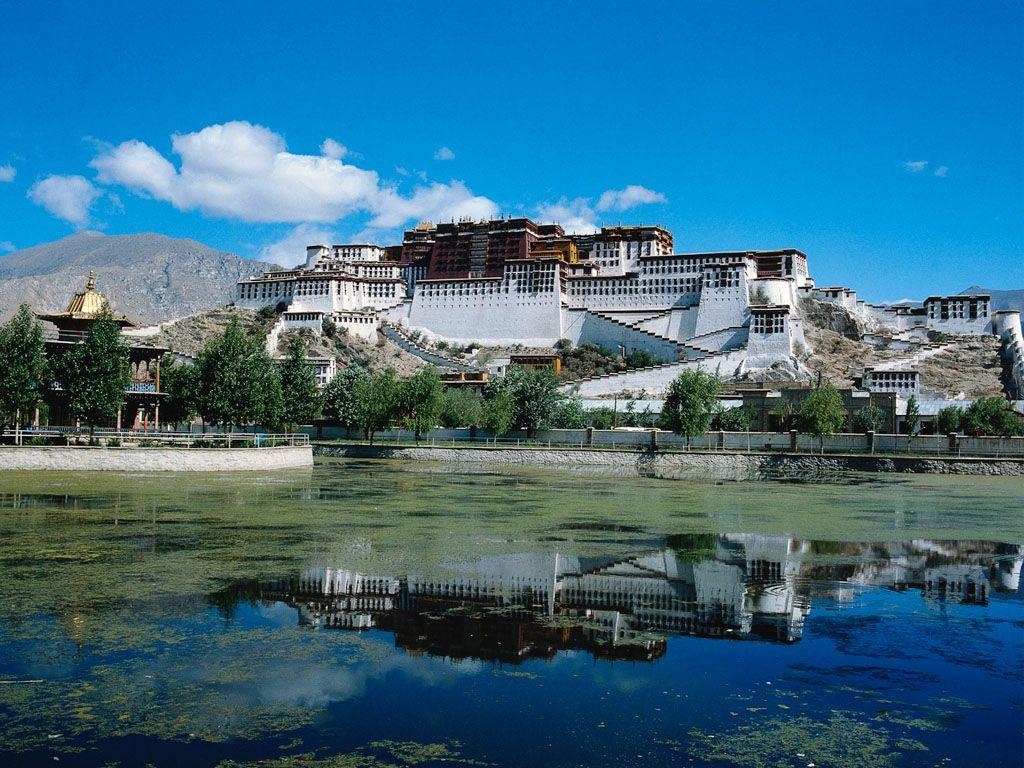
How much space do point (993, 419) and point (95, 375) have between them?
56368 mm

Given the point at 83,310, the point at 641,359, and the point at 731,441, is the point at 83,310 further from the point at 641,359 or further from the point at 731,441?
the point at 641,359

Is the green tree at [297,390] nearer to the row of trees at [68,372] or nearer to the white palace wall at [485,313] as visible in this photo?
the row of trees at [68,372]

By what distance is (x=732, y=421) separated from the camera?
61438 mm

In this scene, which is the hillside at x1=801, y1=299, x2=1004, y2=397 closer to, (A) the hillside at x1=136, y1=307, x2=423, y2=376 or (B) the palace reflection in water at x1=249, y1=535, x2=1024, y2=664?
(A) the hillside at x1=136, y1=307, x2=423, y2=376

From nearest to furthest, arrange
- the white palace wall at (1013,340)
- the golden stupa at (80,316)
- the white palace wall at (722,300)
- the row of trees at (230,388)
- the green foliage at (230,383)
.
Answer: the green foliage at (230,383) < the row of trees at (230,388) < the golden stupa at (80,316) < the white palace wall at (1013,340) < the white palace wall at (722,300)

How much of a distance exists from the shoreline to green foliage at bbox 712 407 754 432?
13.1m

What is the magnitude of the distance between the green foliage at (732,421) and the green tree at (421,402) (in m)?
19.1

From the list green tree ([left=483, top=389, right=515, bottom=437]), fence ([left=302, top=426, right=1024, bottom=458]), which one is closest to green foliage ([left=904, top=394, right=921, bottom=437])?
fence ([left=302, top=426, right=1024, bottom=458])

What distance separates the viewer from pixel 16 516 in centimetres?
1844

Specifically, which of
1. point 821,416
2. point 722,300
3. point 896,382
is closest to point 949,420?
point 896,382

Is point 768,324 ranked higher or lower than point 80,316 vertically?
higher

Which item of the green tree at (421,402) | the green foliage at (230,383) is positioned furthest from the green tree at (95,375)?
the green tree at (421,402)

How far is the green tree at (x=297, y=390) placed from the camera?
52.8 metres

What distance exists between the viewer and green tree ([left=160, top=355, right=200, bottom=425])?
45000 mm
